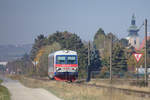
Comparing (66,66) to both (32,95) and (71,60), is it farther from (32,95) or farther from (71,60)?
(32,95)

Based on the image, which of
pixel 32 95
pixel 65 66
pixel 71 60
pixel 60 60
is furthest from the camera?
pixel 71 60

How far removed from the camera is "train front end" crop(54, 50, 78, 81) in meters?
39.6

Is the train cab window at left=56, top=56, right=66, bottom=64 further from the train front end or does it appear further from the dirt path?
the dirt path

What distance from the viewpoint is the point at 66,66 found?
39.6 m

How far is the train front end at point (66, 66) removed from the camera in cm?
3955

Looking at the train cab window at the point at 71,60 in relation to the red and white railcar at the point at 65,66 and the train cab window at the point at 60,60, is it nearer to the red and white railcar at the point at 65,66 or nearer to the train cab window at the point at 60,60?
the red and white railcar at the point at 65,66

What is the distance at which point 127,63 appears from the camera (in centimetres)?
7700

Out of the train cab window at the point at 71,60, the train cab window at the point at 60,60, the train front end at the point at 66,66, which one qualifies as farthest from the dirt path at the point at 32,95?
the train cab window at the point at 71,60

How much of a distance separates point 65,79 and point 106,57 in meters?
36.9

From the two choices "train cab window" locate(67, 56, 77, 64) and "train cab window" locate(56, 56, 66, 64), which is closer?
"train cab window" locate(56, 56, 66, 64)

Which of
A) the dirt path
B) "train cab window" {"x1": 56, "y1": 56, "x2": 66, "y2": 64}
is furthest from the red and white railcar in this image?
the dirt path

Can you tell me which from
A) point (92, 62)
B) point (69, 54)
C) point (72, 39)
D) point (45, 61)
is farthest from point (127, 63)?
point (69, 54)

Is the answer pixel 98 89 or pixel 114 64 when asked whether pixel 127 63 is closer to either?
pixel 114 64

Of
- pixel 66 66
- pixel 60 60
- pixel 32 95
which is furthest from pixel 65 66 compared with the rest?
pixel 32 95
